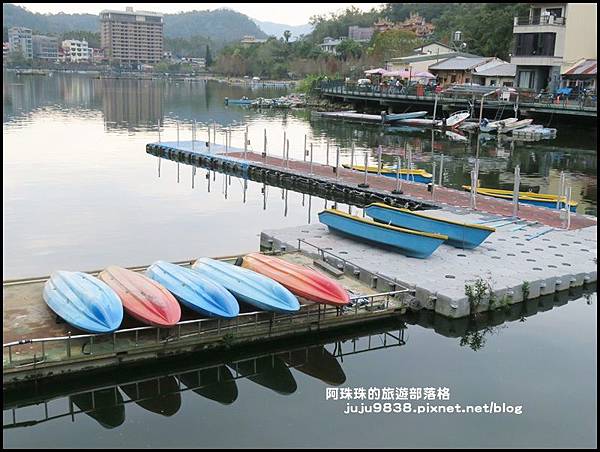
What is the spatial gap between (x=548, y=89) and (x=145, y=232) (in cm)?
4950

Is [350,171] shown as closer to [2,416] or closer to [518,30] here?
[2,416]

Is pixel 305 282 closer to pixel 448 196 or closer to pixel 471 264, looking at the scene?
pixel 471 264

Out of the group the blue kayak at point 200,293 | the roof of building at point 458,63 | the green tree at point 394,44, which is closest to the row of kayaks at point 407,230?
the blue kayak at point 200,293

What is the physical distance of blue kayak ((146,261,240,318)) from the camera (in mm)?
12482

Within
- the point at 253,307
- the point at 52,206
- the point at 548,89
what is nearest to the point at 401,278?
the point at 253,307

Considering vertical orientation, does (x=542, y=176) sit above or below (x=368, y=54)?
below

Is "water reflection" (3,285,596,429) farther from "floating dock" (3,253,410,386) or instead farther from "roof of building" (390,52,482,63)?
"roof of building" (390,52,482,63)

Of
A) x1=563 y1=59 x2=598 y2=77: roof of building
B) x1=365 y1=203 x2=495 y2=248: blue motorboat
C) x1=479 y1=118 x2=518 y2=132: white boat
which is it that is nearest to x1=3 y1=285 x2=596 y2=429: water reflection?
x1=365 y1=203 x2=495 y2=248: blue motorboat

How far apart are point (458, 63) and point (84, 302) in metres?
70.9

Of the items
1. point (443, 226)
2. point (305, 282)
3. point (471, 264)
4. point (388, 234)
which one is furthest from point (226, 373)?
point (443, 226)

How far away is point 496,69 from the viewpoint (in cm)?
6881

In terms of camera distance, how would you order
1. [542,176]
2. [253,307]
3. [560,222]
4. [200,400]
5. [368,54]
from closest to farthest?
1. [200,400]
2. [253,307]
3. [560,222]
4. [542,176]
5. [368,54]

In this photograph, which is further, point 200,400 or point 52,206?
point 52,206

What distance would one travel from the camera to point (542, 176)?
37.0 m
